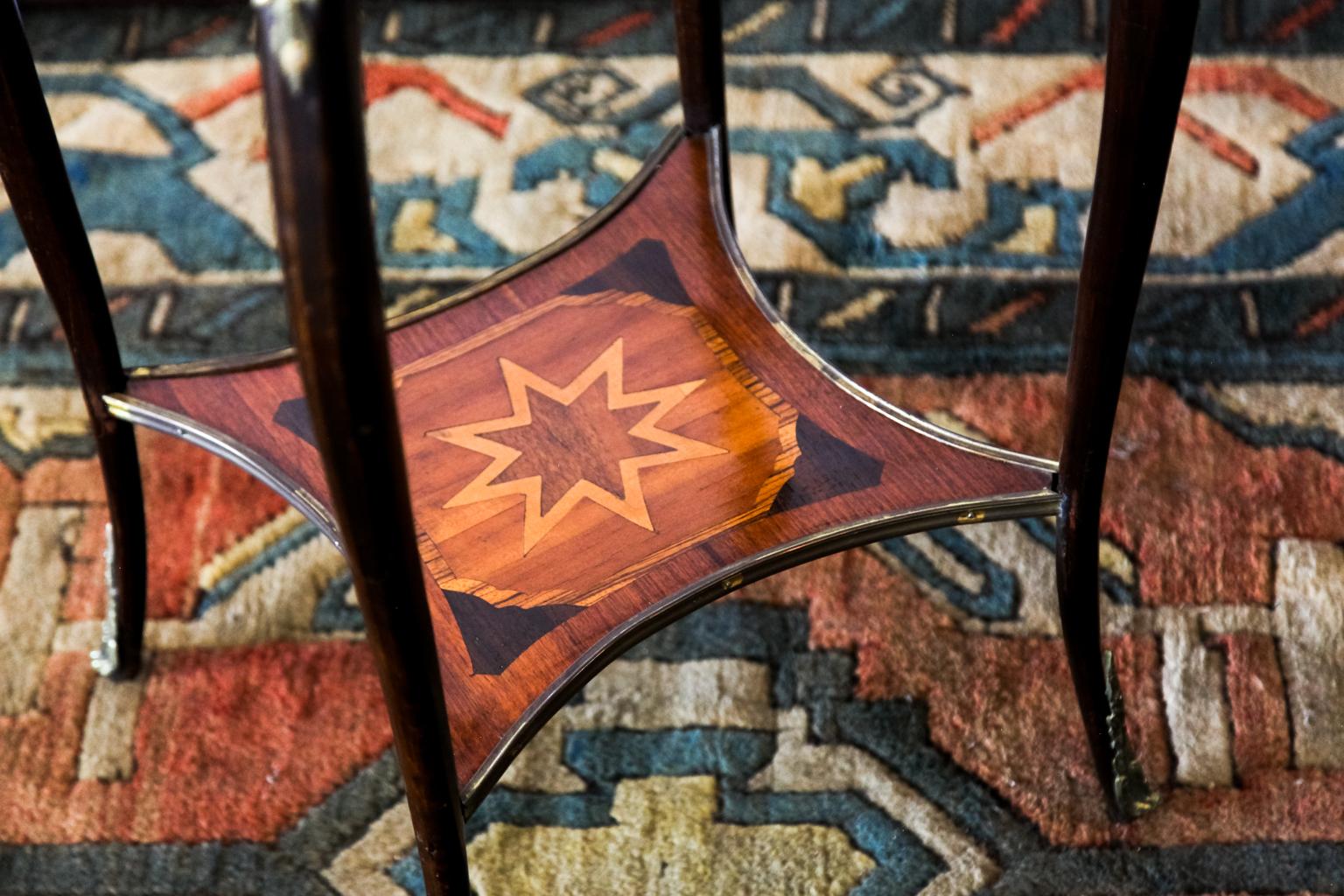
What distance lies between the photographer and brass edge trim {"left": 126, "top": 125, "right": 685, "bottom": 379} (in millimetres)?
720

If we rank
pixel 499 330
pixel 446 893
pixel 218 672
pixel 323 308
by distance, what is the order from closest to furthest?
pixel 323 308 < pixel 446 893 < pixel 499 330 < pixel 218 672

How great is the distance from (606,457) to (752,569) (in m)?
0.10

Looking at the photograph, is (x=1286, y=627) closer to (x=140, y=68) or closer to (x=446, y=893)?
(x=446, y=893)

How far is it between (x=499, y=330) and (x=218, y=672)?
0.28 metres

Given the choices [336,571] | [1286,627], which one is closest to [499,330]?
[336,571]

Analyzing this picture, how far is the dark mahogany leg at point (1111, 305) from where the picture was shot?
0.49 meters

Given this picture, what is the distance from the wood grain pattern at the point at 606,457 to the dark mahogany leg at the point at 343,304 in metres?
0.11

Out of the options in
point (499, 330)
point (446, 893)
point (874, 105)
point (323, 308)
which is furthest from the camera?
point (874, 105)

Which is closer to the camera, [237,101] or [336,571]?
[336,571]

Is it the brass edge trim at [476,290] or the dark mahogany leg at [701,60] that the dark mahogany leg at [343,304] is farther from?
the dark mahogany leg at [701,60]

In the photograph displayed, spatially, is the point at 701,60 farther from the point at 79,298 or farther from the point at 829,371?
the point at 79,298

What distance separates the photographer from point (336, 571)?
90 centimetres

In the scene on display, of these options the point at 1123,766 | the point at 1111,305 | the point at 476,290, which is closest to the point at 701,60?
the point at 476,290

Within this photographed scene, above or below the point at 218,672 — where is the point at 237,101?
above
